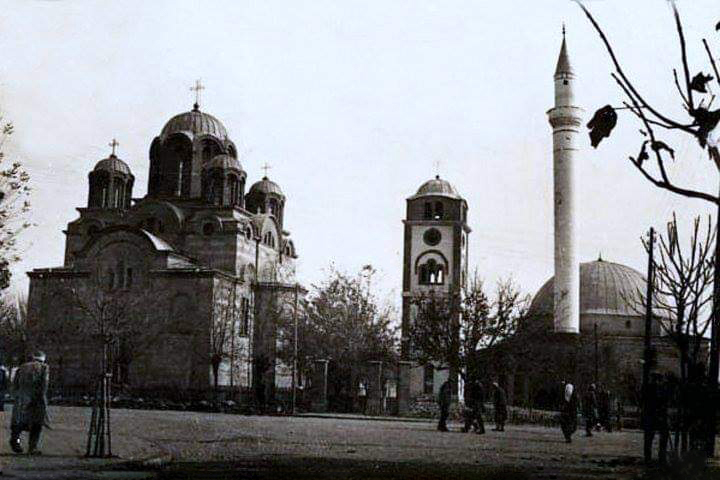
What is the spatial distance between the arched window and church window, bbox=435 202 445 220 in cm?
290

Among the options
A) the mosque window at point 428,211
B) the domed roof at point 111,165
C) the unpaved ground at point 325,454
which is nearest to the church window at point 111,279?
the domed roof at point 111,165

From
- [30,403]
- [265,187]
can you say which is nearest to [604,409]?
[30,403]

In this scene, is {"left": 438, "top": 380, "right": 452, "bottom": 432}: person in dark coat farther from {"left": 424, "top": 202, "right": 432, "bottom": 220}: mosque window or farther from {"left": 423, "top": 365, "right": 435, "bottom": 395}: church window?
{"left": 424, "top": 202, "right": 432, "bottom": 220}: mosque window

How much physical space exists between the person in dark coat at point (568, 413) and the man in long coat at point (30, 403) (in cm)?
1276

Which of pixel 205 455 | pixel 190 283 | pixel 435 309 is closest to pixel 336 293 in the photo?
pixel 190 283

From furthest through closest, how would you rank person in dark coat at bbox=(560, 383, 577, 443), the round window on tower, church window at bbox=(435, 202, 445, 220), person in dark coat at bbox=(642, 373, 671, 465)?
church window at bbox=(435, 202, 445, 220)
the round window on tower
person in dark coat at bbox=(560, 383, 577, 443)
person in dark coat at bbox=(642, 373, 671, 465)

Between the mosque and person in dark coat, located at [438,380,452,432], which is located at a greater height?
the mosque

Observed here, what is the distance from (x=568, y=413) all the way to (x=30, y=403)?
13984mm

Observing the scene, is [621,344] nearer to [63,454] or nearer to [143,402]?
[143,402]

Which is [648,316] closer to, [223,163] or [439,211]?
[223,163]

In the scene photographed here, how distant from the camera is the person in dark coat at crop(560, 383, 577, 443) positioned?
22969 millimetres

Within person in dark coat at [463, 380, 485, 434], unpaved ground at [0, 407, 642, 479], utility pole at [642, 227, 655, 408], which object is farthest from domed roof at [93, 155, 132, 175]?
utility pole at [642, 227, 655, 408]

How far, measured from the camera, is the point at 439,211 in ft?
226

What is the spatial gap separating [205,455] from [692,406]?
6.85 metres
